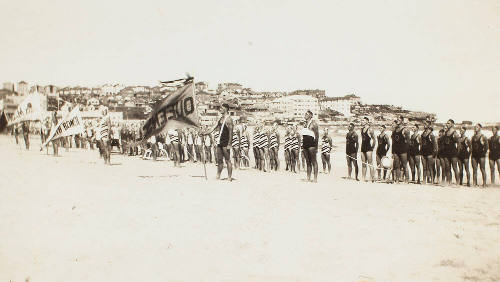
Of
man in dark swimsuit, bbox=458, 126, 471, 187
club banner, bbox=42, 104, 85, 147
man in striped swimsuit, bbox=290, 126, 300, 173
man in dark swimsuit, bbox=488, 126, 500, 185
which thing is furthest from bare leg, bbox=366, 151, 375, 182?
club banner, bbox=42, 104, 85, 147

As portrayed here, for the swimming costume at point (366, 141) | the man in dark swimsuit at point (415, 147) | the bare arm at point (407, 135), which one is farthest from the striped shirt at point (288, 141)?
the bare arm at point (407, 135)

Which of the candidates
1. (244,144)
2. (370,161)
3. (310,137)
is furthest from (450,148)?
(244,144)

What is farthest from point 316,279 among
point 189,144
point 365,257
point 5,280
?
point 189,144

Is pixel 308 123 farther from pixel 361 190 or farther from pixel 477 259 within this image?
pixel 477 259

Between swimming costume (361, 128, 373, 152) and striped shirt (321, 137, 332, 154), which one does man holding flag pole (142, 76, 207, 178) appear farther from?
striped shirt (321, 137, 332, 154)

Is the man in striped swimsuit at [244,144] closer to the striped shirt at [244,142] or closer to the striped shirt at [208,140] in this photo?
the striped shirt at [244,142]
